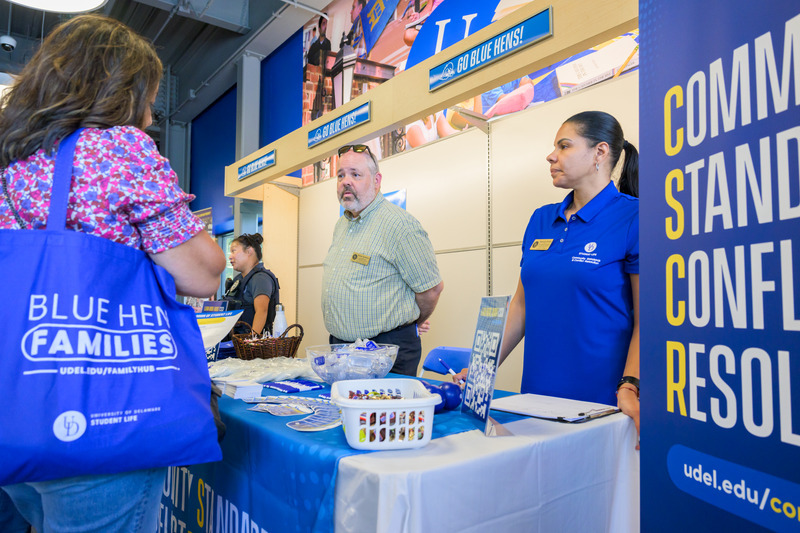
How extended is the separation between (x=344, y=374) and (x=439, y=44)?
3275 mm

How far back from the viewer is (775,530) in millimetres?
580

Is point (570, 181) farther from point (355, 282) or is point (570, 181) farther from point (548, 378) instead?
point (355, 282)

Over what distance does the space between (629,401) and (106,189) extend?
44.5 inches

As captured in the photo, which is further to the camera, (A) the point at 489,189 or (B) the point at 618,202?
(A) the point at 489,189

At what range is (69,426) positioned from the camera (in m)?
0.72

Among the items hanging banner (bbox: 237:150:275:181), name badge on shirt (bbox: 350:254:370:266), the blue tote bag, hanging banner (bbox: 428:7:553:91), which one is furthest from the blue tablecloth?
hanging banner (bbox: 237:150:275:181)

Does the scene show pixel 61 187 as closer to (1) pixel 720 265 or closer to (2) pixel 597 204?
(1) pixel 720 265

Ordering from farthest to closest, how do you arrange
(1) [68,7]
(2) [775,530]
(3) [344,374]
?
(1) [68,7]
(3) [344,374]
(2) [775,530]

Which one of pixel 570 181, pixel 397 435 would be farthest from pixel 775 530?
pixel 570 181

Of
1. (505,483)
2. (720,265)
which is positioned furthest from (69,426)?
(720,265)

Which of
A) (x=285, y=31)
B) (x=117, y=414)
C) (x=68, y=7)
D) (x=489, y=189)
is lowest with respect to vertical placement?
(x=117, y=414)

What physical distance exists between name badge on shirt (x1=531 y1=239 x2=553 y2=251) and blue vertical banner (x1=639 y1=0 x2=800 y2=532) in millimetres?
852

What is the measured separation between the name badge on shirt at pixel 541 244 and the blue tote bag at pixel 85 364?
3.72 feet

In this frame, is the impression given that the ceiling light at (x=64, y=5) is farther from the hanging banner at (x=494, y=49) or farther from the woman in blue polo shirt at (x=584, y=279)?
the woman in blue polo shirt at (x=584, y=279)
